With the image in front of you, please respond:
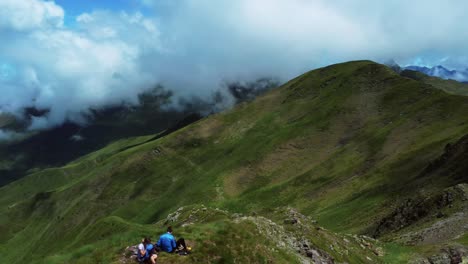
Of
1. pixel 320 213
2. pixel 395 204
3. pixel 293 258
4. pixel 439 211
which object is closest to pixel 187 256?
pixel 293 258

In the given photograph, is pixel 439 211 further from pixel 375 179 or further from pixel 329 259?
pixel 375 179

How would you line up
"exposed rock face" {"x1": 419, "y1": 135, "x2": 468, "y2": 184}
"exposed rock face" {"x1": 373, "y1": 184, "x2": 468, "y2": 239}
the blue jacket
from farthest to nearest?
"exposed rock face" {"x1": 419, "y1": 135, "x2": 468, "y2": 184} → "exposed rock face" {"x1": 373, "y1": 184, "x2": 468, "y2": 239} → the blue jacket

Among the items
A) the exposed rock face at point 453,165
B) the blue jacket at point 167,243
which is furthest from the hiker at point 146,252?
the exposed rock face at point 453,165

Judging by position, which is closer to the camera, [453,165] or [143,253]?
[143,253]

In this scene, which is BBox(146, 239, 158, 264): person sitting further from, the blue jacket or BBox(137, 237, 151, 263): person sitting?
the blue jacket

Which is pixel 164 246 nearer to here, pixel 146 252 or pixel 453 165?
pixel 146 252

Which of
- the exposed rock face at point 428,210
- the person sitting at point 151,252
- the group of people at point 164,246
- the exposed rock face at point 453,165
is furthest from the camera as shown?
the exposed rock face at point 453,165

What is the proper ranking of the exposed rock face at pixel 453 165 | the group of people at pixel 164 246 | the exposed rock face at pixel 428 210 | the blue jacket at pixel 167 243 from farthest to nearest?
the exposed rock face at pixel 453 165
the exposed rock face at pixel 428 210
the blue jacket at pixel 167 243
the group of people at pixel 164 246

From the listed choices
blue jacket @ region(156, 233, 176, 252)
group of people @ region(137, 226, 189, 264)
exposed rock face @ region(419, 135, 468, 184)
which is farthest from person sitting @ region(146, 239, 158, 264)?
exposed rock face @ region(419, 135, 468, 184)

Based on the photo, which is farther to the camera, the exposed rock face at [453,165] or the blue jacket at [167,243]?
the exposed rock face at [453,165]

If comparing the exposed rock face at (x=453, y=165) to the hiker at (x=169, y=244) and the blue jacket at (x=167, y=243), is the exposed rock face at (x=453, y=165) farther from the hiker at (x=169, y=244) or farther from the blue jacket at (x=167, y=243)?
the blue jacket at (x=167, y=243)

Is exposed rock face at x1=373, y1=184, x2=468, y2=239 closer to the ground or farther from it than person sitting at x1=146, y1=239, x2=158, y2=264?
closer to the ground

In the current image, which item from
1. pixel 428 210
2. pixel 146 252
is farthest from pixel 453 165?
pixel 146 252

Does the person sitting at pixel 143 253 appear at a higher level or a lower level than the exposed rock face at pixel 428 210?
higher
